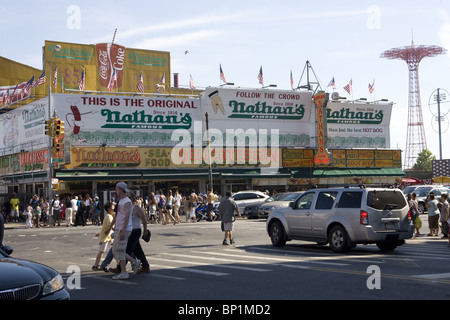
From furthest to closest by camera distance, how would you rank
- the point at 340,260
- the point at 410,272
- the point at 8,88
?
the point at 8,88, the point at 340,260, the point at 410,272

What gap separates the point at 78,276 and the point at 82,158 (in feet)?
99.7

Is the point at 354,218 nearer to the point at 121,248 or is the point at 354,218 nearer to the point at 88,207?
the point at 121,248

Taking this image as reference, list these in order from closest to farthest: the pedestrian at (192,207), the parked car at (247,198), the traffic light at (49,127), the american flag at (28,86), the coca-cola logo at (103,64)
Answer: the traffic light at (49,127), the pedestrian at (192,207), the parked car at (247,198), the american flag at (28,86), the coca-cola logo at (103,64)

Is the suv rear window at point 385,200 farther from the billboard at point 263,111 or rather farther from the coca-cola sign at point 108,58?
the coca-cola sign at point 108,58

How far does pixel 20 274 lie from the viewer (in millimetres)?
7336

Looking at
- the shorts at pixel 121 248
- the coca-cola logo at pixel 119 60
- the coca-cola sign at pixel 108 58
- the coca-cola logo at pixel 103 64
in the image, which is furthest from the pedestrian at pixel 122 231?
the coca-cola logo at pixel 119 60

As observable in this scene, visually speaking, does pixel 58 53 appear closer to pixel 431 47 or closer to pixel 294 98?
pixel 294 98

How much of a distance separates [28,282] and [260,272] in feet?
20.2

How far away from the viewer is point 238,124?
161 feet

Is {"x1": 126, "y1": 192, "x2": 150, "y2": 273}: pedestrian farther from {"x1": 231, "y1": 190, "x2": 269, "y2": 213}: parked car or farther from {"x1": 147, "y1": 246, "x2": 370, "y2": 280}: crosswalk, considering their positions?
{"x1": 231, "y1": 190, "x2": 269, "y2": 213}: parked car

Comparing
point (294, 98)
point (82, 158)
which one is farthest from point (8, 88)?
point (294, 98)

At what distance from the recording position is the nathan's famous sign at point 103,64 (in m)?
61.4

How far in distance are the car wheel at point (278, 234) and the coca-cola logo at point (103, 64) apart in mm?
43800

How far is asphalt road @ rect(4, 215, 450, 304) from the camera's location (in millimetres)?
9695
